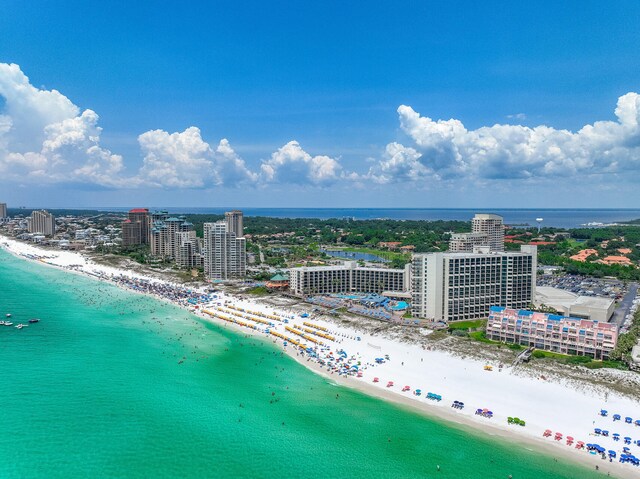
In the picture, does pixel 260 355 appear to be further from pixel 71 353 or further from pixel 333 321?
pixel 71 353

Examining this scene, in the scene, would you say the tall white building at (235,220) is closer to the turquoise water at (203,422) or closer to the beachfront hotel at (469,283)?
the beachfront hotel at (469,283)

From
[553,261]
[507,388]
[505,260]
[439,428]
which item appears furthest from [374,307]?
[553,261]

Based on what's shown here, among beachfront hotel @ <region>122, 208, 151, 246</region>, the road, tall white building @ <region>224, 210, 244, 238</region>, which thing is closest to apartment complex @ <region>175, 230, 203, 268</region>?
tall white building @ <region>224, 210, 244, 238</region>

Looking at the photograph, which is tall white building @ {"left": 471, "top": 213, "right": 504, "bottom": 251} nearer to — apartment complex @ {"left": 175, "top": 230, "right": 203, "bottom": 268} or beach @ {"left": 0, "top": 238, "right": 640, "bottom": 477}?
beach @ {"left": 0, "top": 238, "right": 640, "bottom": 477}

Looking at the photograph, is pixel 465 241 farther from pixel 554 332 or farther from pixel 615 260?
pixel 554 332

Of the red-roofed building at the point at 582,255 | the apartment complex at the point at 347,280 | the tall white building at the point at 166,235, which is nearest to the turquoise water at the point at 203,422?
the apartment complex at the point at 347,280
